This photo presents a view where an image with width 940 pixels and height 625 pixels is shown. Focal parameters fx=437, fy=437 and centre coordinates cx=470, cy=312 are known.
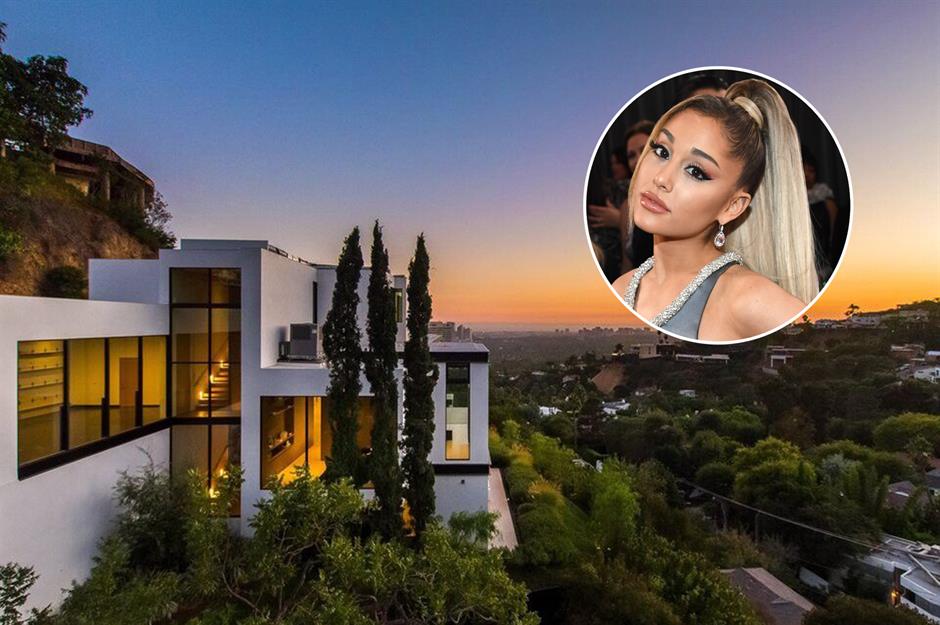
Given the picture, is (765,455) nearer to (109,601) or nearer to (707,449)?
(707,449)

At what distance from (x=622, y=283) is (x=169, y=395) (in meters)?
7.21

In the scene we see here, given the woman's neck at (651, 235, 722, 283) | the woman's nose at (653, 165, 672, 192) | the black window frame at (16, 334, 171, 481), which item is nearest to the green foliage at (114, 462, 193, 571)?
the black window frame at (16, 334, 171, 481)

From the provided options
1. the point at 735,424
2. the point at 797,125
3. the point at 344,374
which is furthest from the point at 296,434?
the point at 735,424

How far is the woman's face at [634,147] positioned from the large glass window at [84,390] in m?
5.81

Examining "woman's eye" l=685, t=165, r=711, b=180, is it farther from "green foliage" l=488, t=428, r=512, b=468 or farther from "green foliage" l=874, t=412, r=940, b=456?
"green foliage" l=874, t=412, r=940, b=456

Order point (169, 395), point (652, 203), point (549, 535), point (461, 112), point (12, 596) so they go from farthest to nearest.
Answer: point (461, 112) < point (549, 535) < point (169, 395) < point (12, 596) < point (652, 203)

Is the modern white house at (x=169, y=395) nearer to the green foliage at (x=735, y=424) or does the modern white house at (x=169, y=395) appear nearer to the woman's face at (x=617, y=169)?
the woman's face at (x=617, y=169)

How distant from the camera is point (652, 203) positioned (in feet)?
4.41

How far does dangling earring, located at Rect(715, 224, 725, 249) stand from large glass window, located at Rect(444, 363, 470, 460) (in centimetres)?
656

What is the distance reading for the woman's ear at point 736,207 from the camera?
1240 mm

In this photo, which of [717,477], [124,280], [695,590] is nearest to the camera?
[695,590]

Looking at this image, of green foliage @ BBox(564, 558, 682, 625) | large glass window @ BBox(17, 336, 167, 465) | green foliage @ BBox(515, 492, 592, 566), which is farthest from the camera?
green foliage @ BBox(515, 492, 592, 566)

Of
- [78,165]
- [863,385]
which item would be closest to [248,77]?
[78,165]

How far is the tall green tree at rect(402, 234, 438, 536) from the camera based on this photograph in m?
6.12
